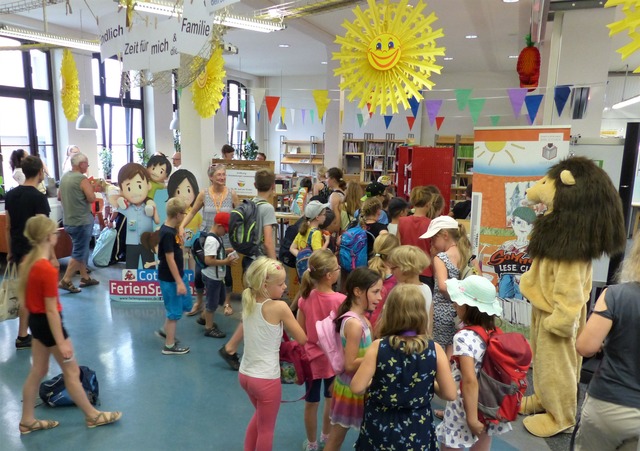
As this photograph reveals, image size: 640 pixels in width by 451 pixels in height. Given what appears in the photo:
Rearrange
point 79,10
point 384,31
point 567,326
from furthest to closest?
point 79,10
point 567,326
point 384,31

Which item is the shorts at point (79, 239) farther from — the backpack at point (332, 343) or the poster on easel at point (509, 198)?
the poster on easel at point (509, 198)

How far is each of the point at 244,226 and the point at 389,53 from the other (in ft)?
6.38

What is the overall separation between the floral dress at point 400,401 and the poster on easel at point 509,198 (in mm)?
2427

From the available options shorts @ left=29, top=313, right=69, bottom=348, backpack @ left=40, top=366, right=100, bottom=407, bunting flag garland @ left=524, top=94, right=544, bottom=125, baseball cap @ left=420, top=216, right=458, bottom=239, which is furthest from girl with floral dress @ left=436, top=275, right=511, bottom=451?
bunting flag garland @ left=524, top=94, right=544, bottom=125

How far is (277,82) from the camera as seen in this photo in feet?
55.9

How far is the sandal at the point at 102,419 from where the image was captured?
2.98 m

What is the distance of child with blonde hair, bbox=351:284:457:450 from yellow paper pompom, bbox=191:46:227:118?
3497 millimetres

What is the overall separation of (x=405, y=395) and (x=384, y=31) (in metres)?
1.88

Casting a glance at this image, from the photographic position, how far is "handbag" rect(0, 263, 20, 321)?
4004 mm

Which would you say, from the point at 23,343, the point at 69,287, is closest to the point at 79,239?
the point at 69,287

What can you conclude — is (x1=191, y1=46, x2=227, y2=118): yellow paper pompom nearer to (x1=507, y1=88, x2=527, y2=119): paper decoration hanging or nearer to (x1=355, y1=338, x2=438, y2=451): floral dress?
(x1=507, y1=88, x2=527, y2=119): paper decoration hanging

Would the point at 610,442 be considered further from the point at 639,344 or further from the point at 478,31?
the point at 478,31

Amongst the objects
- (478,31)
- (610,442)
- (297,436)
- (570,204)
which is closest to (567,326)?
(570,204)

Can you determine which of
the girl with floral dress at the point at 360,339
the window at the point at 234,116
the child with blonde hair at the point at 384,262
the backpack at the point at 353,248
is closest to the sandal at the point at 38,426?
the girl with floral dress at the point at 360,339
